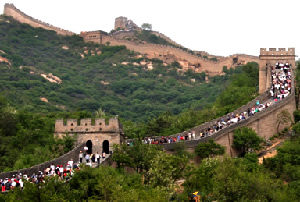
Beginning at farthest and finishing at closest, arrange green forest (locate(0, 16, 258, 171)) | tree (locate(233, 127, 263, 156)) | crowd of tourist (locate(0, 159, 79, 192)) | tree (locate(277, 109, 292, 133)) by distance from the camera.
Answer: green forest (locate(0, 16, 258, 171))
tree (locate(277, 109, 292, 133))
tree (locate(233, 127, 263, 156))
crowd of tourist (locate(0, 159, 79, 192))

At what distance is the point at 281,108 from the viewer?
189 ft

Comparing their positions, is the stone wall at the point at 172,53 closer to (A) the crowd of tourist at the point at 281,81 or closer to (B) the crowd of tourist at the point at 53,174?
(A) the crowd of tourist at the point at 281,81

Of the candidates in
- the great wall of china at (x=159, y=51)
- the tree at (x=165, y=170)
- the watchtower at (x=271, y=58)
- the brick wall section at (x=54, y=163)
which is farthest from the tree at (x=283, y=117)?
the great wall of china at (x=159, y=51)

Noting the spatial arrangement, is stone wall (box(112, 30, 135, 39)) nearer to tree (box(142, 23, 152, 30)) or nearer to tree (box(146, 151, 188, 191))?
tree (box(142, 23, 152, 30))

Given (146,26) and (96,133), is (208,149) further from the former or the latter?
(146,26)

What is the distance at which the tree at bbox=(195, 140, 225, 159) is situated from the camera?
5353cm

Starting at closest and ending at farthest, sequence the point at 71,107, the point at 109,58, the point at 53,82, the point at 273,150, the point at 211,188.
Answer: the point at 211,188, the point at 273,150, the point at 71,107, the point at 53,82, the point at 109,58

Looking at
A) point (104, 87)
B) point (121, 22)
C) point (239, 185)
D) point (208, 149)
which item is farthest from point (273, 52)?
point (121, 22)

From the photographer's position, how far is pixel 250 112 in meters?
57.9

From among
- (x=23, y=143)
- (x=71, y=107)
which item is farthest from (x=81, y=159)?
(x=71, y=107)

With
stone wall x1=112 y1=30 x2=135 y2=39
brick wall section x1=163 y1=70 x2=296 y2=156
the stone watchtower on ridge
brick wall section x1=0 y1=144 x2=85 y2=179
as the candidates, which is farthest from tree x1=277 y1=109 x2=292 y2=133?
stone wall x1=112 y1=30 x2=135 y2=39

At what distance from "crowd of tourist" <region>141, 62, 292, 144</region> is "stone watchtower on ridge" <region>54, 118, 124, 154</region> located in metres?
3.30

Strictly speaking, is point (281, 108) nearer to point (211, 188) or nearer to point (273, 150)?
point (273, 150)

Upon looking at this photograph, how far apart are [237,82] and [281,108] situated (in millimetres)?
15266
